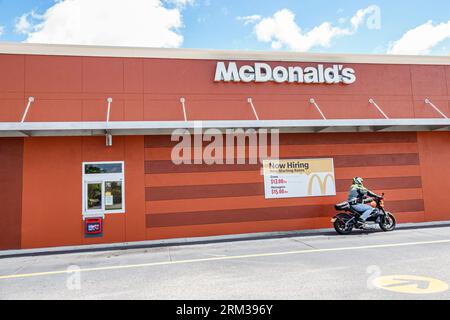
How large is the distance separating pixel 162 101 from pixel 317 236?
22.8 feet

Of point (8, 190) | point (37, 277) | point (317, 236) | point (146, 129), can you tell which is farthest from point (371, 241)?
point (8, 190)

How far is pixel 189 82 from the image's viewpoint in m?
11.8

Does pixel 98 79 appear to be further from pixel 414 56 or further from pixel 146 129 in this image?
pixel 414 56

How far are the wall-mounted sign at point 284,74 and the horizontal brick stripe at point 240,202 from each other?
4385 millimetres

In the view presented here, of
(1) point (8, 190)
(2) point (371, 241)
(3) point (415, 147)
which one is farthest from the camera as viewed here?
(3) point (415, 147)

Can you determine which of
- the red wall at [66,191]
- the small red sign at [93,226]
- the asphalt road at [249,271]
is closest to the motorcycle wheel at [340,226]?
the asphalt road at [249,271]

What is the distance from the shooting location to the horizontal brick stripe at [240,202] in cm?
1097

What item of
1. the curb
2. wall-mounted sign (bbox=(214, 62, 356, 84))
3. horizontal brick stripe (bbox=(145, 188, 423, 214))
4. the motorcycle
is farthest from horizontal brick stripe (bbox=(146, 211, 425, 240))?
wall-mounted sign (bbox=(214, 62, 356, 84))

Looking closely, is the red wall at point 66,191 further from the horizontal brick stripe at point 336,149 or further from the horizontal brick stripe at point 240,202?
the horizontal brick stripe at point 336,149

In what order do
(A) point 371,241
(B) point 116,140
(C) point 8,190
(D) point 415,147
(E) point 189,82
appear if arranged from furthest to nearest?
(D) point 415,147 → (E) point 189,82 → (B) point 116,140 → (C) point 8,190 → (A) point 371,241

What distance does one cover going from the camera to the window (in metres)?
10.7

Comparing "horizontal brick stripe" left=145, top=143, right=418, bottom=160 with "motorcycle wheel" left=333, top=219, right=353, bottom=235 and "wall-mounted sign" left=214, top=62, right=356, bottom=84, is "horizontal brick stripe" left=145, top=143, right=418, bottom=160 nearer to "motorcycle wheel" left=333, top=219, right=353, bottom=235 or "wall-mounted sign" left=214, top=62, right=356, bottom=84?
"wall-mounted sign" left=214, top=62, right=356, bottom=84

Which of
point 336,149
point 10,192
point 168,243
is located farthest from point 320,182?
point 10,192

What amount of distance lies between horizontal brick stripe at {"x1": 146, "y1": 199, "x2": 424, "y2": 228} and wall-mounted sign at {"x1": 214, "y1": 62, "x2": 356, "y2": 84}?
4811 millimetres
